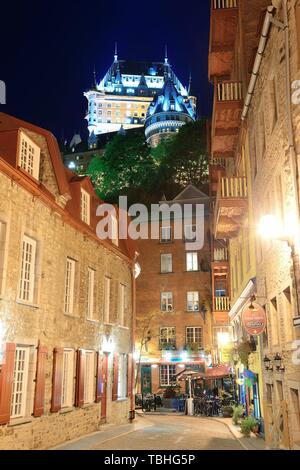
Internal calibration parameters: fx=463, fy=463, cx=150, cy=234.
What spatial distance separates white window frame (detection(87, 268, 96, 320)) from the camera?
1702cm

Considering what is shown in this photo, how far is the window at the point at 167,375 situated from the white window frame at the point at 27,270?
893 inches

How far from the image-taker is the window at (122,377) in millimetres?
20406

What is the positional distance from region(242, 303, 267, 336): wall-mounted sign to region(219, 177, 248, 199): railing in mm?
5699

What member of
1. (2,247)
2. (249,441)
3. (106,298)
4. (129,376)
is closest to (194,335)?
(129,376)

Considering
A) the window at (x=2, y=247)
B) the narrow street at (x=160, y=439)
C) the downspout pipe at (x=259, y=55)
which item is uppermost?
the downspout pipe at (x=259, y=55)

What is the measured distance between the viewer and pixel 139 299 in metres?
35.5

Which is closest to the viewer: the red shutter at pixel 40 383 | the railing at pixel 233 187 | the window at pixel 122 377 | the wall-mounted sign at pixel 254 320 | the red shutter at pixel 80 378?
the red shutter at pixel 40 383

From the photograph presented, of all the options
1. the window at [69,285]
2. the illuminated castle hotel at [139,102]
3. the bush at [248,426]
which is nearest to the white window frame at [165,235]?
the window at [69,285]

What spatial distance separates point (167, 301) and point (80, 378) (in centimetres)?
2028

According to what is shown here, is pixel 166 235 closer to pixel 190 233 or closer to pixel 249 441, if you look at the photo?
pixel 190 233

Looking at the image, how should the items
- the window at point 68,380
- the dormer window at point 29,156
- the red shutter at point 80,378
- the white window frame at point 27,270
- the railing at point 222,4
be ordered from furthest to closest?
the railing at point 222,4
the red shutter at point 80,378
the window at point 68,380
the dormer window at point 29,156
the white window frame at point 27,270

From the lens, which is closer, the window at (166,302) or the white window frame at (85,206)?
the white window frame at (85,206)

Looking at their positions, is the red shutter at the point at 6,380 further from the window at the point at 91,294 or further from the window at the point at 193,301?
the window at the point at 193,301
